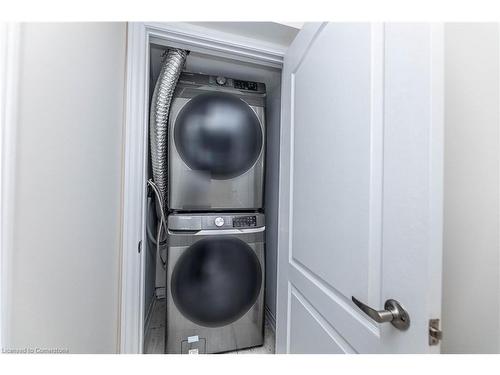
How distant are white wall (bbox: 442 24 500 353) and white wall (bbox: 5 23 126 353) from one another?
97 centimetres

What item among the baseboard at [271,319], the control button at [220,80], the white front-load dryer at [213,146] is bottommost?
the baseboard at [271,319]

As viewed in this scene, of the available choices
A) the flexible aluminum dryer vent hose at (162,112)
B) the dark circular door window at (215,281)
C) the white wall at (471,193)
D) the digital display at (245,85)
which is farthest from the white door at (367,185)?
the flexible aluminum dryer vent hose at (162,112)

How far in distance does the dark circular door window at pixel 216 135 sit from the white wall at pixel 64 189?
20.3 inches

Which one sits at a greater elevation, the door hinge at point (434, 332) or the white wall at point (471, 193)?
the white wall at point (471, 193)

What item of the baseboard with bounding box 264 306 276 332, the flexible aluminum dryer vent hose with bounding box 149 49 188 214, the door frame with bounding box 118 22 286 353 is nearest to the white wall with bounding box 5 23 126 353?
the door frame with bounding box 118 22 286 353

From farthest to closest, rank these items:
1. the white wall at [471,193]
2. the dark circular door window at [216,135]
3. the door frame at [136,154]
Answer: the dark circular door window at [216,135], the door frame at [136,154], the white wall at [471,193]

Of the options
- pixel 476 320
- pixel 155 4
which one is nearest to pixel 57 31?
pixel 155 4

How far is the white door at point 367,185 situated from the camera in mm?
393

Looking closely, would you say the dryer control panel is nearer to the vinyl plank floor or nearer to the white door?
the white door

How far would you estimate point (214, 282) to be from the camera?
125cm

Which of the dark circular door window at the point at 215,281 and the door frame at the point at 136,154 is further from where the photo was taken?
the dark circular door window at the point at 215,281

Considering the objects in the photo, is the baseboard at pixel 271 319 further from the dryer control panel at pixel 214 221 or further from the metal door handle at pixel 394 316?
the metal door handle at pixel 394 316

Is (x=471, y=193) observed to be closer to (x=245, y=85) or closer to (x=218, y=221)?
(x=218, y=221)

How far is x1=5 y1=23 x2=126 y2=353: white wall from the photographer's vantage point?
368 millimetres
